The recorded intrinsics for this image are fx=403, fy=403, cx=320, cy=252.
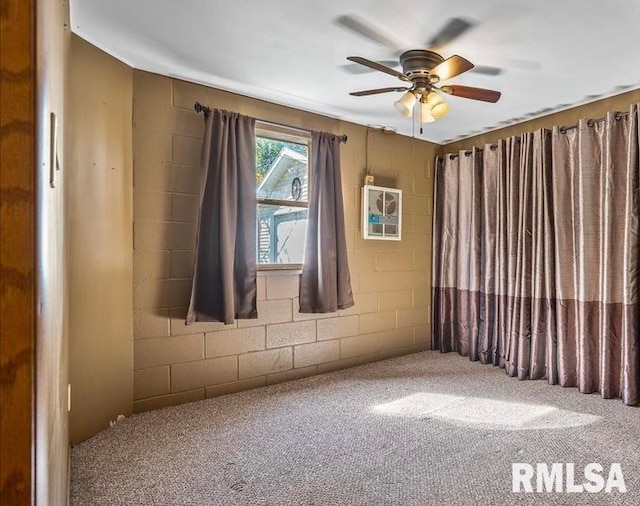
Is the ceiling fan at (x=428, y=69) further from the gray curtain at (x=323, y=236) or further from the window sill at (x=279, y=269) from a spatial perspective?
the window sill at (x=279, y=269)

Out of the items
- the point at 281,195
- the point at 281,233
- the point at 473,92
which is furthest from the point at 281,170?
the point at 473,92

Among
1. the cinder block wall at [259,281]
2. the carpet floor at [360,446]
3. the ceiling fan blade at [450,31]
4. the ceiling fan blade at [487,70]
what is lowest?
the carpet floor at [360,446]

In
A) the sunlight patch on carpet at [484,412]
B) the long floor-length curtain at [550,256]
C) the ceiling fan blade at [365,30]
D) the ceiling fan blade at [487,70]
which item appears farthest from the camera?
the long floor-length curtain at [550,256]

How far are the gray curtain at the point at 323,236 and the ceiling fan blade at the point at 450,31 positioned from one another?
130cm

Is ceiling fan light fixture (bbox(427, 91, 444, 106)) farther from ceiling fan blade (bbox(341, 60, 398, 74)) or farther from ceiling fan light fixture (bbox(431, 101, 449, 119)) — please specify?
ceiling fan blade (bbox(341, 60, 398, 74))

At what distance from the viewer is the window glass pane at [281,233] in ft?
10.9

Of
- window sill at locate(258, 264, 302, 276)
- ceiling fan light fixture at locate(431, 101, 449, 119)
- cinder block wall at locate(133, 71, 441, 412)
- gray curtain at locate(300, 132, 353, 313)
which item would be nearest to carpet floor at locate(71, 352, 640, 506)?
cinder block wall at locate(133, 71, 441, 412)

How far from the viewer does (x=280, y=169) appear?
345 centimetres

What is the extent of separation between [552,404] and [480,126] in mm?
2551

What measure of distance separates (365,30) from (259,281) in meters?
1.91

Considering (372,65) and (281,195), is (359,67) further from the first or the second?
(281,195)

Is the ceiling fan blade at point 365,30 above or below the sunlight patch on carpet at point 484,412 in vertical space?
above

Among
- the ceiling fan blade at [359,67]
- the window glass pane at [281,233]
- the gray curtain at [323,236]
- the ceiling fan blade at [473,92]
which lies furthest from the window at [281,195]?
the ceiling fan blade at [473,92]

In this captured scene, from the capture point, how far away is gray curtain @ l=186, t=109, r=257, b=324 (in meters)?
2.86
